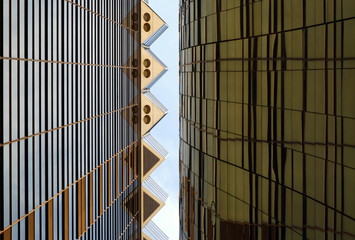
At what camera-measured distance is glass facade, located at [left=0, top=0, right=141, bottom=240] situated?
29.5 m

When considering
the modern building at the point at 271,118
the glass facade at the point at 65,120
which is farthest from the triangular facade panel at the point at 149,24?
the modern building at the point at 271,118

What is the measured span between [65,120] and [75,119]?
3.04 metres

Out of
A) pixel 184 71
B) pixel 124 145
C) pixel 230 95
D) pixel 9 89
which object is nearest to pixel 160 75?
pixel 124 145

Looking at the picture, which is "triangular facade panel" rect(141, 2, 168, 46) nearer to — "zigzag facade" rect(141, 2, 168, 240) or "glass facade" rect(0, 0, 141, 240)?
"zigzag facade" rect(141, 2, 168, 240)

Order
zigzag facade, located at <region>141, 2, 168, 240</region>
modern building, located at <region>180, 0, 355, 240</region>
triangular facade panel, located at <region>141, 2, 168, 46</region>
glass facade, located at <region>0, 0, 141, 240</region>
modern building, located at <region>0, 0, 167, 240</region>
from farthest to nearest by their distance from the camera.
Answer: triangular facade panel, located at <region>141, 2, 168, 46</region> → zigzag facade, located at <region>141, 2, 168, 240</region> → modern building, located at <region>0, 0, 167, 240</region> → glass facade, located at <region>0, 0, 141, 240</region> → modern building, located at <region>180, 0, 355, 240</region>

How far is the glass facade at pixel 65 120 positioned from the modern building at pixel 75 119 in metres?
0.07

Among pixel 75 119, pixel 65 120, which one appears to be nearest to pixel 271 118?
pixel 65 120

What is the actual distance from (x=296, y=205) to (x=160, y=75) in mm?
58812

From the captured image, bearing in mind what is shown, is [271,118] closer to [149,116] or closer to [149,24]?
[149,116]

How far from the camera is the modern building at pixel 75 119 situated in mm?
29812

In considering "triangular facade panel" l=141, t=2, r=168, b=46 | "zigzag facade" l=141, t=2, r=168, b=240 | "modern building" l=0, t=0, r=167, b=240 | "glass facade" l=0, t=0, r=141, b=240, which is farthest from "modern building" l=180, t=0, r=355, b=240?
"triangular facade panel" l=141, t=2, r=168, b=46

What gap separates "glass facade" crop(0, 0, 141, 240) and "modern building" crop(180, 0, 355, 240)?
9381 millimetres

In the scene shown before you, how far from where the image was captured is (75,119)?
44531 millimetres

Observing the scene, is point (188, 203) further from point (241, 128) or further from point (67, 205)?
point (241, 128)
